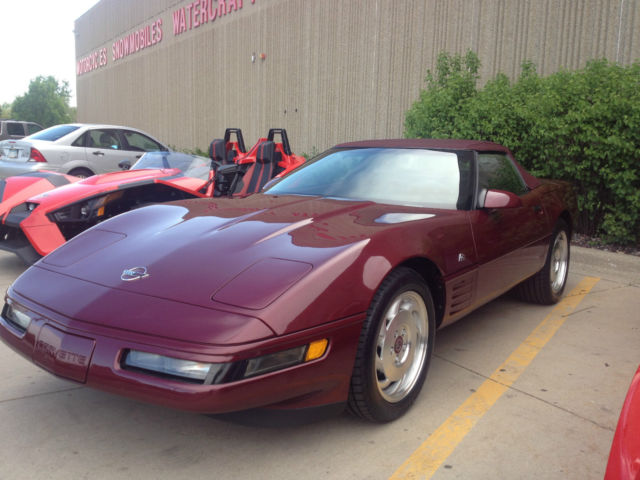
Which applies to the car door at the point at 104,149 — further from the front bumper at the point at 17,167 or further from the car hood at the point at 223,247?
the car hood at the point at 223,247

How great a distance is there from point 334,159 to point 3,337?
2251mm

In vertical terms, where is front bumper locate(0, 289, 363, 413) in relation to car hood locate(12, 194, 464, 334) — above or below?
below

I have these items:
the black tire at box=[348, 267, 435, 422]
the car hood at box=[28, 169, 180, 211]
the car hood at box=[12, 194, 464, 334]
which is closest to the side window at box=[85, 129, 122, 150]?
the car hood at box=[28, 169, 180, 211]

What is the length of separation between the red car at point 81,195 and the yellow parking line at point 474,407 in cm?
315

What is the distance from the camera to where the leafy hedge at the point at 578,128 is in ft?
20.4

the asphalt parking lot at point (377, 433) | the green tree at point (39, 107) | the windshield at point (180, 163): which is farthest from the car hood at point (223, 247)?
the green tree at point (39, 107)

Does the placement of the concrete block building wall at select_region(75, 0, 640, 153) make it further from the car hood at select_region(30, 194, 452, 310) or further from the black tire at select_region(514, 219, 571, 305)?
the car hood at select_region(30, 194, 452, 310)

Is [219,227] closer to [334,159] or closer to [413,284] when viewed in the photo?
[413,284]

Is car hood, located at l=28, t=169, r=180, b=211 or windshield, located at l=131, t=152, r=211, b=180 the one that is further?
windshield, located at l=131, t=152, r=211, b=180

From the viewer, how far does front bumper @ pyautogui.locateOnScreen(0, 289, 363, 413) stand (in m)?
1.98

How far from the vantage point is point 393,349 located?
2.62 meters

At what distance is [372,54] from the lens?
12.5 meters

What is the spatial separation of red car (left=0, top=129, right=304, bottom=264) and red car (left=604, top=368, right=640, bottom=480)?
4.54 meters

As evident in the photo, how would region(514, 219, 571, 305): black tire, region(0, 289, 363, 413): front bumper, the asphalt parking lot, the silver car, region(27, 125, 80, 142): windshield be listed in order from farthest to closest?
region(27, 125, 80, 142): windshield, the silver car, region(514, 219, 571, 305): black tire, the asphalt parking lot, region(0, 289, 363, 413): front bumper
